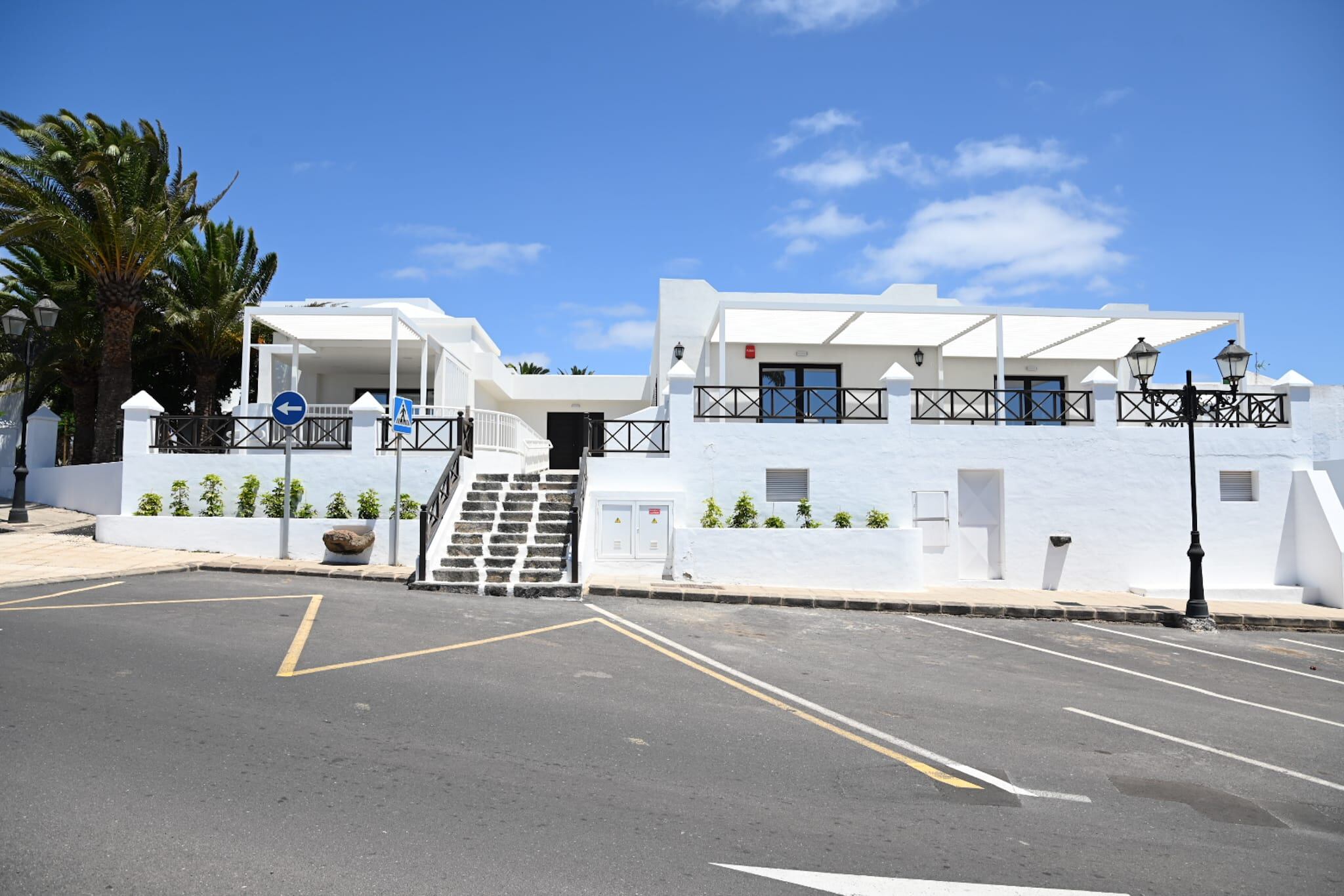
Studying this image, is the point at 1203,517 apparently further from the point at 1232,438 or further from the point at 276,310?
the point at 276,310

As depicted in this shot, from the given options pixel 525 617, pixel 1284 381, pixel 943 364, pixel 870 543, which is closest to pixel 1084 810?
pixel 525 617

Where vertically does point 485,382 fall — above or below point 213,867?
above

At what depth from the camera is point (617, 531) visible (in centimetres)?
1535

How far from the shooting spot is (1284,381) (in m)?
16.9

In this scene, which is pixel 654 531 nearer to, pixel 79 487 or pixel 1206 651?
pixel 1206 651

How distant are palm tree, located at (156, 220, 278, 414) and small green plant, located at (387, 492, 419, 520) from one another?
1219cm

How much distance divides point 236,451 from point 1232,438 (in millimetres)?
20105

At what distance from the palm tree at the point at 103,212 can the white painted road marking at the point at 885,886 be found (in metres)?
21.5

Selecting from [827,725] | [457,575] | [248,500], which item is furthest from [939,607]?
[248,500]

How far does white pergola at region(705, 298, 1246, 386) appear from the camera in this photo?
1770cm

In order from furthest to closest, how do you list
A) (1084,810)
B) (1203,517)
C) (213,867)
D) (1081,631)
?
(1203,517) → (1081,631) → (1084,810) → (213,867)

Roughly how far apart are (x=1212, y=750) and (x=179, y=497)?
16695mm

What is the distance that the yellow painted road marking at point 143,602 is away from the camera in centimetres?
931

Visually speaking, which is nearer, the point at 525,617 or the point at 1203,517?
the point at 525,617
